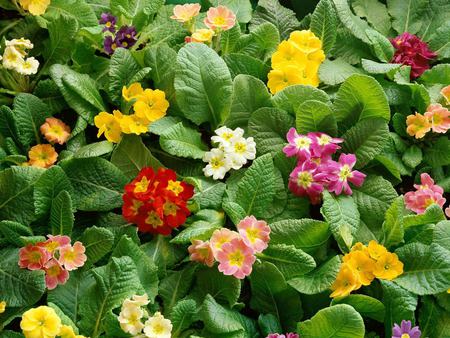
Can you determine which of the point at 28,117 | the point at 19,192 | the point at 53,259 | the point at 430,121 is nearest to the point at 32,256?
the point at 53,259

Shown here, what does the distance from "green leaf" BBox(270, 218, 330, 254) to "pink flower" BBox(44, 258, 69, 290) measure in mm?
429

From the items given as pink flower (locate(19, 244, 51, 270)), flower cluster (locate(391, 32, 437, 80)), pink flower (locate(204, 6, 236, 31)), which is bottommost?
pink flower (locate(19, 244, 51, 270))

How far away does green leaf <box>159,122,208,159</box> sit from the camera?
5.01 ft

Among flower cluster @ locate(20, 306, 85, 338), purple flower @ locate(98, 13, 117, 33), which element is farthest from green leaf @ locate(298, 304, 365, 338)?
purple flower @ locate(98, 13, 117, 33)

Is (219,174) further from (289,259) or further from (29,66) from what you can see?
(29,66)

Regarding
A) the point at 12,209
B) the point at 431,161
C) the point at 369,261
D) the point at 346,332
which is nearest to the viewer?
the point at 346,332

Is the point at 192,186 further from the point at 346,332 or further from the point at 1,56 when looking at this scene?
the point at 1,56

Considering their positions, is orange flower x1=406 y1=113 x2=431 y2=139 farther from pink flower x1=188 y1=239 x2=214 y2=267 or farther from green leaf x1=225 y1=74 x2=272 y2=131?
pink flower x1=188 y1=239 x2=214 y2=267

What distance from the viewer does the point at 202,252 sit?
142 cm

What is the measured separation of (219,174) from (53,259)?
0.39 m

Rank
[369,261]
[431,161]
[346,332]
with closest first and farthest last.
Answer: [346,332] → [369,261] → [431,161]

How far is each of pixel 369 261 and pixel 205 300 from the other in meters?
0.34

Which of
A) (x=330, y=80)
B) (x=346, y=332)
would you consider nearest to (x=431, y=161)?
(x=330, y=80)

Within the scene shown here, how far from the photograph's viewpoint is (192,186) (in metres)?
1.48
